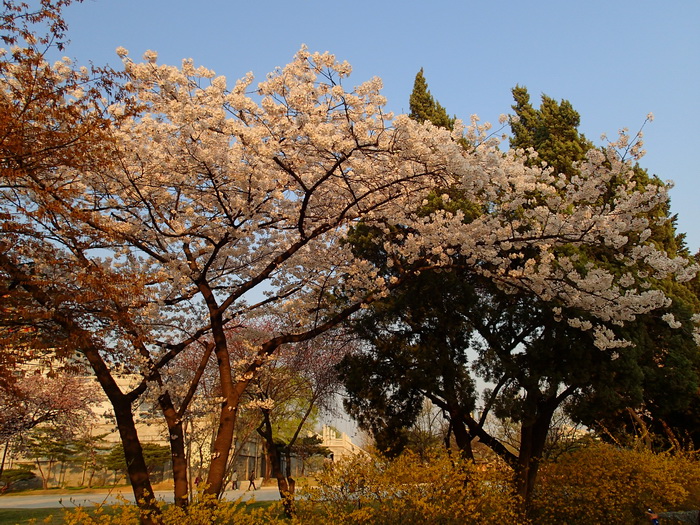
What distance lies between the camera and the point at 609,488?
9648mm

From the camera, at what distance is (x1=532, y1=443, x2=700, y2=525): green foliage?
31.1ft

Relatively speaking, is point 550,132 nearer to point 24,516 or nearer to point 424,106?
point 424,106

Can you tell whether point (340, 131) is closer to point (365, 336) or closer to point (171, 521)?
point (171, 521)

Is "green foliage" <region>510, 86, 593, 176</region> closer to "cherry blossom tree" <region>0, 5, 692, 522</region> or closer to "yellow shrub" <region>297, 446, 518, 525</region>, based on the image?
"cherry blossom tree" <region>0, 5, 692, 522</region>

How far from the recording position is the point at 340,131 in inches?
261

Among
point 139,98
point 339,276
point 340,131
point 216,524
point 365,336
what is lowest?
point 216,524

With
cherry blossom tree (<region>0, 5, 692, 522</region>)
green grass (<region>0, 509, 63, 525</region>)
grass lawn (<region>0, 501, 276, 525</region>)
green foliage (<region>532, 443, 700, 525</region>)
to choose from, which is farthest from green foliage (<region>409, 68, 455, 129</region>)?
green grass (<region>0, 509, 63, 525</region>)

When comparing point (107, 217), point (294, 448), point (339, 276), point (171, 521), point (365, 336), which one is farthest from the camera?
point (294, 448)

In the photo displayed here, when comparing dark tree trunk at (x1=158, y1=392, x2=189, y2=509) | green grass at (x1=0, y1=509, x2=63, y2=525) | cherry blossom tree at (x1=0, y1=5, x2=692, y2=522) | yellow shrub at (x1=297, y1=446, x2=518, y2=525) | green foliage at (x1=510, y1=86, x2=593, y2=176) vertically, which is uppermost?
green foliage at (x1=510, y1=86, x2=593, y2=176)

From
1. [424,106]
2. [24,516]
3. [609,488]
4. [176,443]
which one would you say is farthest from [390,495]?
[24,516]

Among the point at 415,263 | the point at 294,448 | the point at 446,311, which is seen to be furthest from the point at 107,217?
the point at 294,448

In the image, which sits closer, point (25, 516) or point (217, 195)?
point (217, 195)

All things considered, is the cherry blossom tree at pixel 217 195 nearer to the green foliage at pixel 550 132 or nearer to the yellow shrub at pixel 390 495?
the yellow shrub at pixel 390 495

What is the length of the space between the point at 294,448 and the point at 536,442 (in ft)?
43.9
